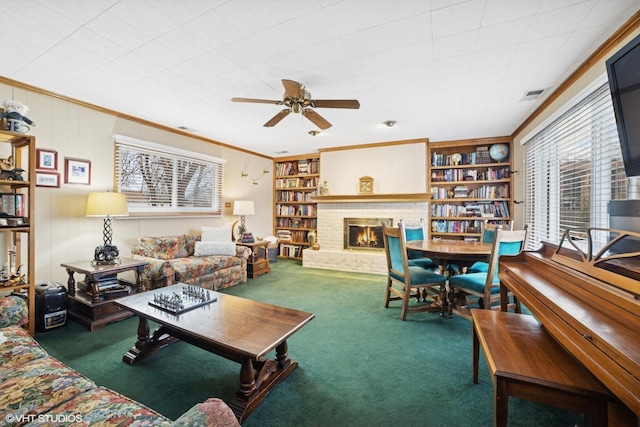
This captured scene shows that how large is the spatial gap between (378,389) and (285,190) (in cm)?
510

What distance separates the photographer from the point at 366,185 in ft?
16.8

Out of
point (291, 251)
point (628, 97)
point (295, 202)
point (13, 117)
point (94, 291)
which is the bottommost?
point (291, 251)

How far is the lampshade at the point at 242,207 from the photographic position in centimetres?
499

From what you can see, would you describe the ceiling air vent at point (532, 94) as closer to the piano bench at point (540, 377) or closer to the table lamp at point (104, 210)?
the piano bench at point (540, 377)

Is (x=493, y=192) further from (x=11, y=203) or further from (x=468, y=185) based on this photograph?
(x=11, y=203)

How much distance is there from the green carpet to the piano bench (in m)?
0.43

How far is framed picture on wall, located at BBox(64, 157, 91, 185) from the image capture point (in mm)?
3053

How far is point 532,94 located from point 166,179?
4.81m

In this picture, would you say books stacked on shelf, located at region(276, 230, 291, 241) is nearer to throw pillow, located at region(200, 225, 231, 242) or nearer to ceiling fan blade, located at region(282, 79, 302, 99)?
throw pillow, located at region(200, 225, 231, 242)

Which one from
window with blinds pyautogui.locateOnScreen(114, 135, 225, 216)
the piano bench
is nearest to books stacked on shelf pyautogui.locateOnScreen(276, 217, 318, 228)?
window with blinds pyautogui.locateOnScreen(114, 135, 225, 216)

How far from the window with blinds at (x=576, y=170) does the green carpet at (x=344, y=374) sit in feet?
5.11

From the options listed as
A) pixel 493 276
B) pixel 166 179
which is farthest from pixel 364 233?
pixel 166 179

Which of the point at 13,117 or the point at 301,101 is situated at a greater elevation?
the point at 301,101

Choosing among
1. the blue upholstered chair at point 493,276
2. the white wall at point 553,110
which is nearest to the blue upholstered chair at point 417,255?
the blue upholstered chair at point 493,276
